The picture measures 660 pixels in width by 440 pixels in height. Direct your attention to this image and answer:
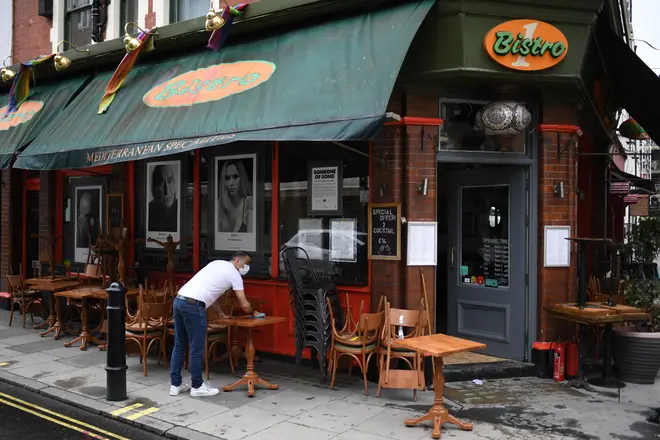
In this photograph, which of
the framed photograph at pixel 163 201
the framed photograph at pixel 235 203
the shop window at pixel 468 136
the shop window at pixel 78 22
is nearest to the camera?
the shop window at pixel 468 136

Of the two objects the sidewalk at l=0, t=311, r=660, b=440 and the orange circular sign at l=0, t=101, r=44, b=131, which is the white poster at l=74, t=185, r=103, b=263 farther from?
the sidewalk at l=0, t=311, r=660, b=440

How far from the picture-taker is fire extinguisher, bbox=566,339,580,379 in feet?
24.4

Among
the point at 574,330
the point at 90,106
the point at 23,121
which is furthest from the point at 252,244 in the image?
the point at 23,121

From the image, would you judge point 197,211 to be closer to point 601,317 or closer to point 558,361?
point 558,361

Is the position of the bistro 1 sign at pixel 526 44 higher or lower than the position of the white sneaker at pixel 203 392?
higher

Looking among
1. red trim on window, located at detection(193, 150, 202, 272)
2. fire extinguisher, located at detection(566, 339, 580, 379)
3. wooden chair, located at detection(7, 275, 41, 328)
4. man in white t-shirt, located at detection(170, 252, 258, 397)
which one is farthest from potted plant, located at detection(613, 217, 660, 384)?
wooden chair, located at detection(7, 275, 41, 328)

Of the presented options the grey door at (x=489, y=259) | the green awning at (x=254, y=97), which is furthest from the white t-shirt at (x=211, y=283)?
the grey door at (x=489, y=259)

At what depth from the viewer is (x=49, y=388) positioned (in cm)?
698

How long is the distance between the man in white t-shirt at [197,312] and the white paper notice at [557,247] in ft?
12.4

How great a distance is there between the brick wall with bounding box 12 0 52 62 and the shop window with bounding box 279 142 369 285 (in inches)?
271

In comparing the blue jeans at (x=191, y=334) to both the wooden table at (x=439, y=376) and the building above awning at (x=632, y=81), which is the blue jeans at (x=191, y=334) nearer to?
the wooden table at (x=439, y=376)

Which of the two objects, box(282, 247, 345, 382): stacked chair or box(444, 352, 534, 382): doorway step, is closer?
box(282, 247, 345, 382): stacked chair

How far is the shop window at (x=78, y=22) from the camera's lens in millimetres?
11484

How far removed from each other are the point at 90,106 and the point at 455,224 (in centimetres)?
599
